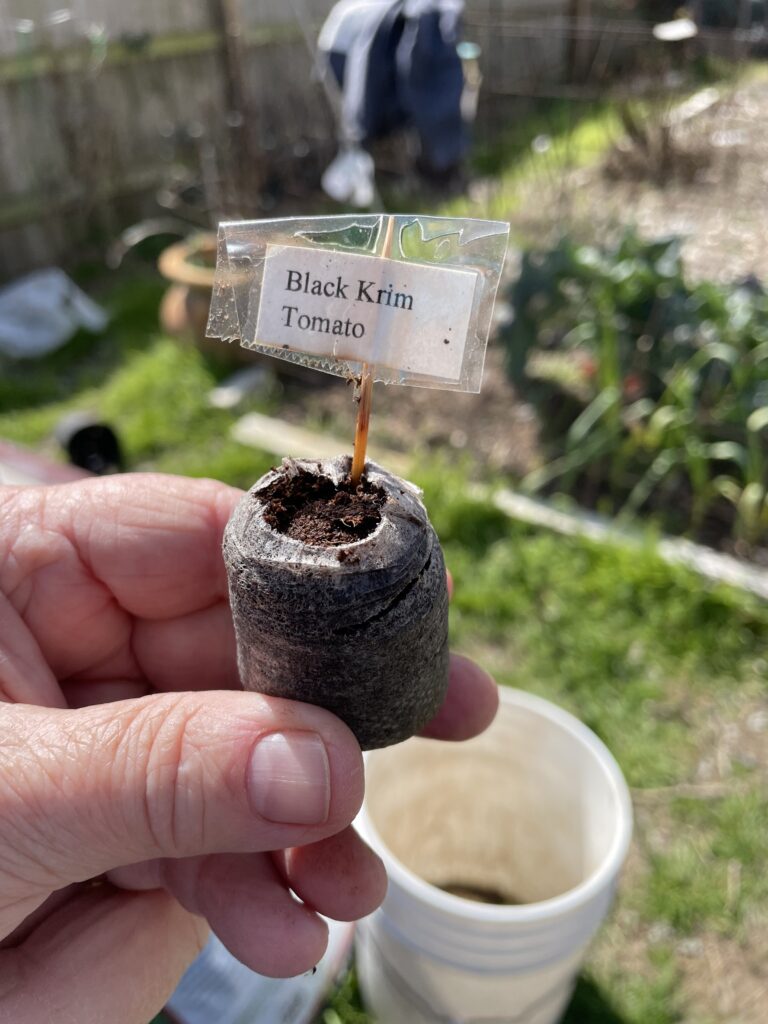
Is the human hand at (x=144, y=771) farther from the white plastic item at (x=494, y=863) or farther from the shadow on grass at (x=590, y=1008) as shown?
the shadow on grass at (x=590, y=1008)

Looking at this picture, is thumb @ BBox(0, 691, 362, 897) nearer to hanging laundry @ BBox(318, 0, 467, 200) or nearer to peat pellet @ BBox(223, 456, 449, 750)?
peat pellet @ BBox(223, 456, 449, 750)

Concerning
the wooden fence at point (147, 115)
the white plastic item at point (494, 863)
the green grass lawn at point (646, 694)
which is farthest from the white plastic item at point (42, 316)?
the white plastic item at point (494, 863)

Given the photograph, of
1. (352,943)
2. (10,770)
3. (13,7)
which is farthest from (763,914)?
(13,7)

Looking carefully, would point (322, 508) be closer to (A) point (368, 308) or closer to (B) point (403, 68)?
(A) point (368, 308)

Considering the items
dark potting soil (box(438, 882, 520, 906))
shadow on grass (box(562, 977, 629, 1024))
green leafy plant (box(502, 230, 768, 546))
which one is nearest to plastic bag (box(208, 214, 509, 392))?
dark potting soil (box(438, 882, 520, 906))

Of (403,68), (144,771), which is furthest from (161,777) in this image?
(403,68)

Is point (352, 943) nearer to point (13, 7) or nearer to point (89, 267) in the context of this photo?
point (89, 267)
